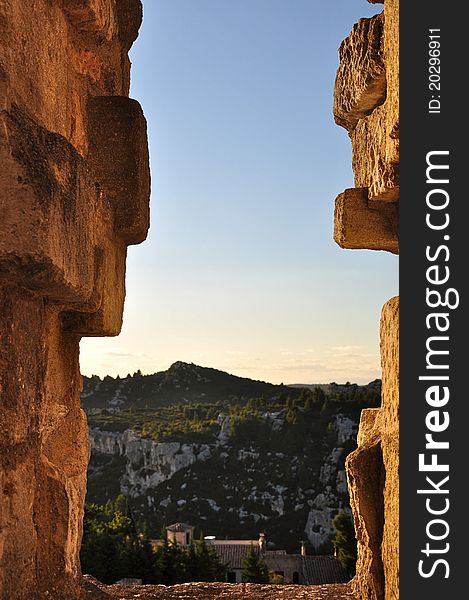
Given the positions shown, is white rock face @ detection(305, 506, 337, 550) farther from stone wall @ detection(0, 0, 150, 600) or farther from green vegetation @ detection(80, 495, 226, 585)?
stone wall @ detection(0, 0, 150, 600)

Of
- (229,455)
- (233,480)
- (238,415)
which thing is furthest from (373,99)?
(238,415)

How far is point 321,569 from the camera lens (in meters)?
29.7

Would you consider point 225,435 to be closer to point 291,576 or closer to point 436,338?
point 291,576

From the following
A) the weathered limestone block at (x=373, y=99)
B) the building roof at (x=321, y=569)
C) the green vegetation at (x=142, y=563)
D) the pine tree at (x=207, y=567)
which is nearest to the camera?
the weathered limestone block at (x=373, y=99)

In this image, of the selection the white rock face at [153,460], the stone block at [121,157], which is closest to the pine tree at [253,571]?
the white rock face at [153,460]

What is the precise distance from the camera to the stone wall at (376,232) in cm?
296

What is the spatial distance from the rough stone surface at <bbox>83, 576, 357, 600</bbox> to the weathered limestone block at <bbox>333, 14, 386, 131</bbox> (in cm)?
217

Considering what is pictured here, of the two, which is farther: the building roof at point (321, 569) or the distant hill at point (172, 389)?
the distant hill at point (172, 389)

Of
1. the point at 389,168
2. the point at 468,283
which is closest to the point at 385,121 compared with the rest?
the point at 389,168

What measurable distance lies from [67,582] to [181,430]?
4645 cm

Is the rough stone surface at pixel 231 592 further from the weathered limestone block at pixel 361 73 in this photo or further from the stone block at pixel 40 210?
the weathered limestone block at pixel 361 73

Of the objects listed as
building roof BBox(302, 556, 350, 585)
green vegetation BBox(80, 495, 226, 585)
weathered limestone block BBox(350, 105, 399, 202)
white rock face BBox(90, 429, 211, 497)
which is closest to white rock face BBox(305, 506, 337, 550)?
building roof BBox(302, 556, 350, 585)

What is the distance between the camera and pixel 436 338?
2447 millimetres

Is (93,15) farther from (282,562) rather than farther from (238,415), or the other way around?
(238,415)
